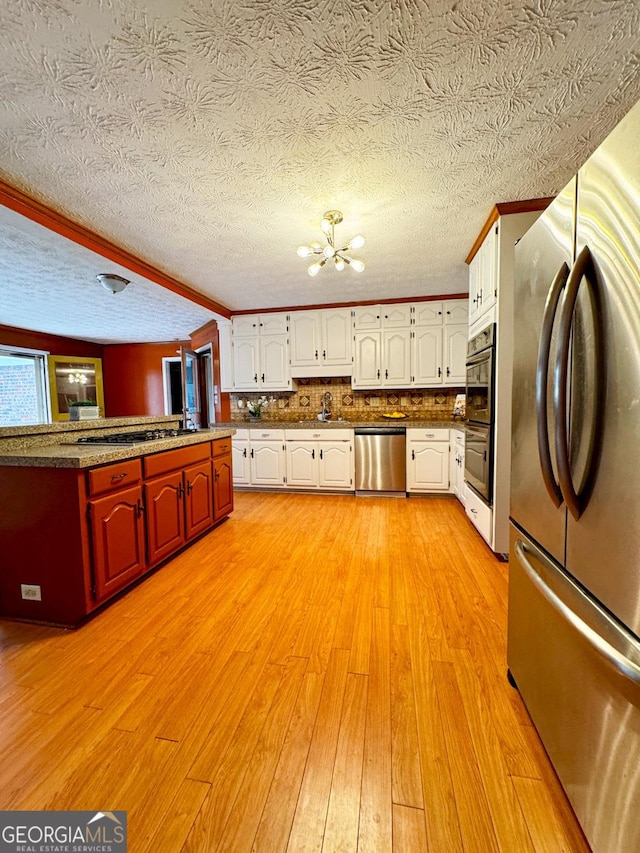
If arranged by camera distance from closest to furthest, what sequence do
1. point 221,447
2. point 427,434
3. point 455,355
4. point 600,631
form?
point 600,631
point 221,447
point 427,434
point 455,355

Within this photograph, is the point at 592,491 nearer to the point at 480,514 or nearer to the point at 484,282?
the point at 480,514

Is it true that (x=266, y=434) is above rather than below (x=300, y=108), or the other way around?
below

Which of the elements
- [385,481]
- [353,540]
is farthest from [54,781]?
[385,481]

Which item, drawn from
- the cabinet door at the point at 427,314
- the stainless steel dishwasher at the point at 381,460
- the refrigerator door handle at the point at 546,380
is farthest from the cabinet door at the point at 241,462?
the refrigerator door handle at the point at 546,380

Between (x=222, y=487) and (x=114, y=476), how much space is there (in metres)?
1.42

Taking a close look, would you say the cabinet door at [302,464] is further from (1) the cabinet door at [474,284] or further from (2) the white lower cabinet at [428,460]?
(1) the cabinet door at [474,284]

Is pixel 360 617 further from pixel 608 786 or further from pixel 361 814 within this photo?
pixel 608 786

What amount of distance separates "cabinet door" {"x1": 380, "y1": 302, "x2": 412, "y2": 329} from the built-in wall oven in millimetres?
1312

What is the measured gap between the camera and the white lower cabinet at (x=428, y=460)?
13.1 feet

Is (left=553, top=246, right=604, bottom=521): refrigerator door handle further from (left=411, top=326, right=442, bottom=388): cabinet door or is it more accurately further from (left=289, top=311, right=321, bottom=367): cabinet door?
(left=289, top=311, right=321, bottom=367): cabinet door

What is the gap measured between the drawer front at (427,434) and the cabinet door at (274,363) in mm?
1699

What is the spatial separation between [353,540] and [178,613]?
1.44 m

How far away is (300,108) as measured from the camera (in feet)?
4.83

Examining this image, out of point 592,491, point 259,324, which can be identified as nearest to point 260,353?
point 259,324
